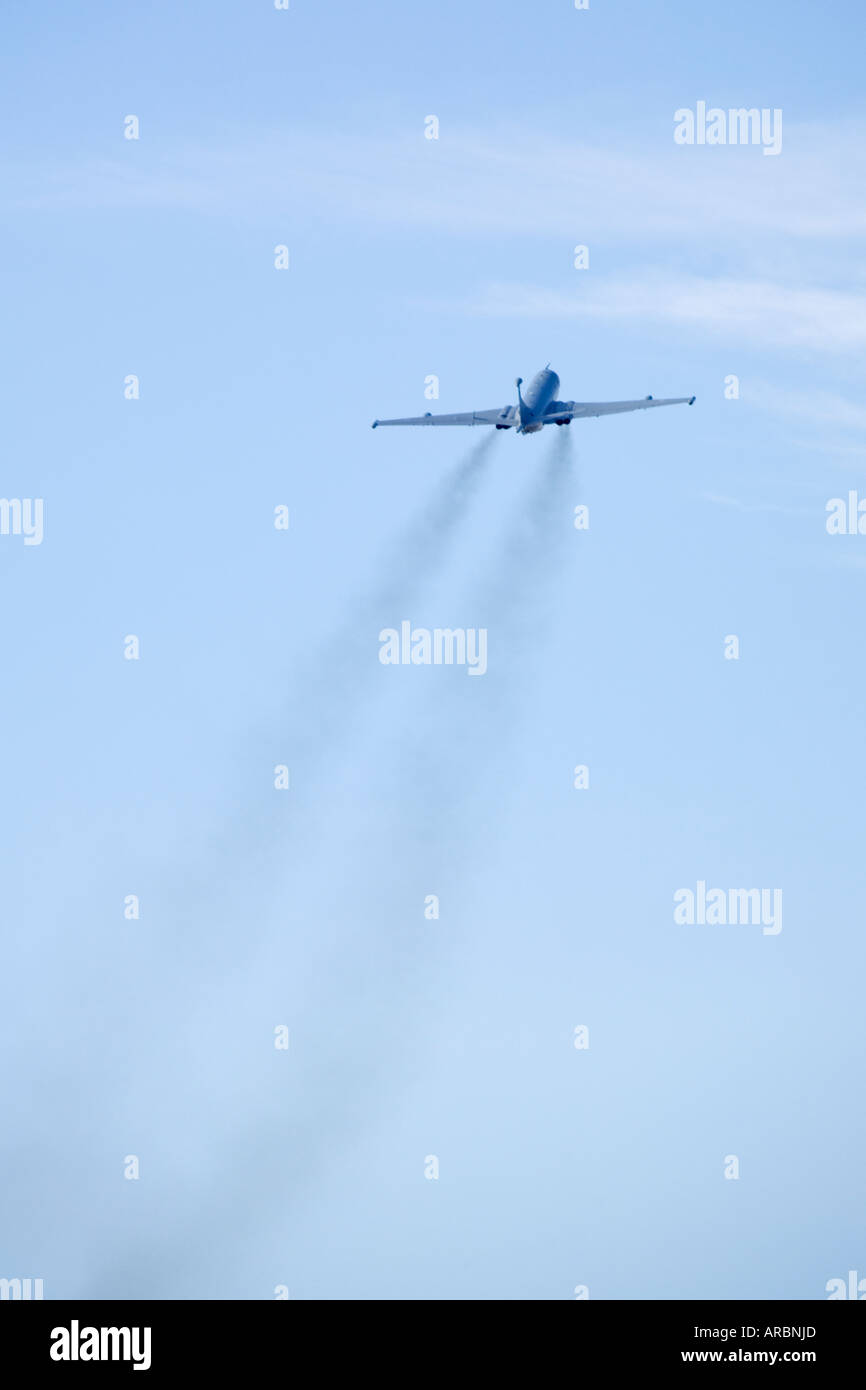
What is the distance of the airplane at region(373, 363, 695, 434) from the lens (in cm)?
19338

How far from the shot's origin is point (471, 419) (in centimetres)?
19738

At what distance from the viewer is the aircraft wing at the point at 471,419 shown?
196 metres

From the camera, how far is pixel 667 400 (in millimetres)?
197625

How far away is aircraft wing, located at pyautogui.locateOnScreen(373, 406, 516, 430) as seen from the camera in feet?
642

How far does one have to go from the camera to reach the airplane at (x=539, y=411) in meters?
193

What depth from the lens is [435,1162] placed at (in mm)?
189875

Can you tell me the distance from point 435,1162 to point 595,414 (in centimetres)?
5067

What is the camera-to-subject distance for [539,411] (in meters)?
194

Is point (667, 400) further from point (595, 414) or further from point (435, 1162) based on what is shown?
point (435, 1162)

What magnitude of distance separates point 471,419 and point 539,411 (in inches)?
231
